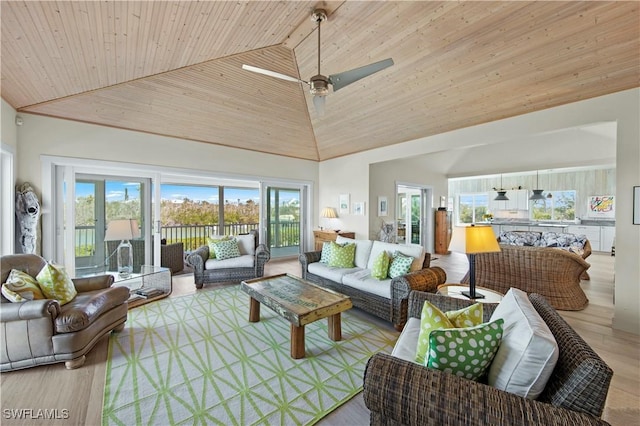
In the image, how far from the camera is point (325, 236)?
643 cm

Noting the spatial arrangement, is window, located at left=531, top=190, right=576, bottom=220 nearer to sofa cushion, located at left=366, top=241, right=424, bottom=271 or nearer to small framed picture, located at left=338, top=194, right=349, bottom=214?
small framed picture, located at left=338, top=194, right=349, bottom=214

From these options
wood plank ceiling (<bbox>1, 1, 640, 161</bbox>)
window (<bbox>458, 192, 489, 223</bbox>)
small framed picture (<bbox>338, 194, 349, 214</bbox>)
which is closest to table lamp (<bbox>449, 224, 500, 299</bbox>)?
wood plank ceiling (<bbox>1, 1, 640, 161</bbox>)

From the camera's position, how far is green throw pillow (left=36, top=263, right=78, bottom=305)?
2.39 m

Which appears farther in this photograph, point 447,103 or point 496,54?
point 447,103

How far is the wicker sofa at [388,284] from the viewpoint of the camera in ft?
9.36

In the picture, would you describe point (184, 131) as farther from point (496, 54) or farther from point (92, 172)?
point (496, 54)

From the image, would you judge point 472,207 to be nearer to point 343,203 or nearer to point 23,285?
point 343,203

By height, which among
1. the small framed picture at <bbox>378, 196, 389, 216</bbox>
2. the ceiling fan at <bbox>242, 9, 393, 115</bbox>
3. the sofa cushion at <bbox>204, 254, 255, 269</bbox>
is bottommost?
the sofa cushion at <bbox>204, 254, 255, 269</bbox>

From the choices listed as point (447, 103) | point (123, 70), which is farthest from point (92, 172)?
point (447, 103)

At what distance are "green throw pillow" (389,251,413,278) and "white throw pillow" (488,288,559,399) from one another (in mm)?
1854

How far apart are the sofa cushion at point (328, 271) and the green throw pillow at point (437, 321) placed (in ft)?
6.86

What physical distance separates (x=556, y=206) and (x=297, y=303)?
406 inches

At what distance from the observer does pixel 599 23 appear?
249 centimetres

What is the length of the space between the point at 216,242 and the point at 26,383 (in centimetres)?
283
